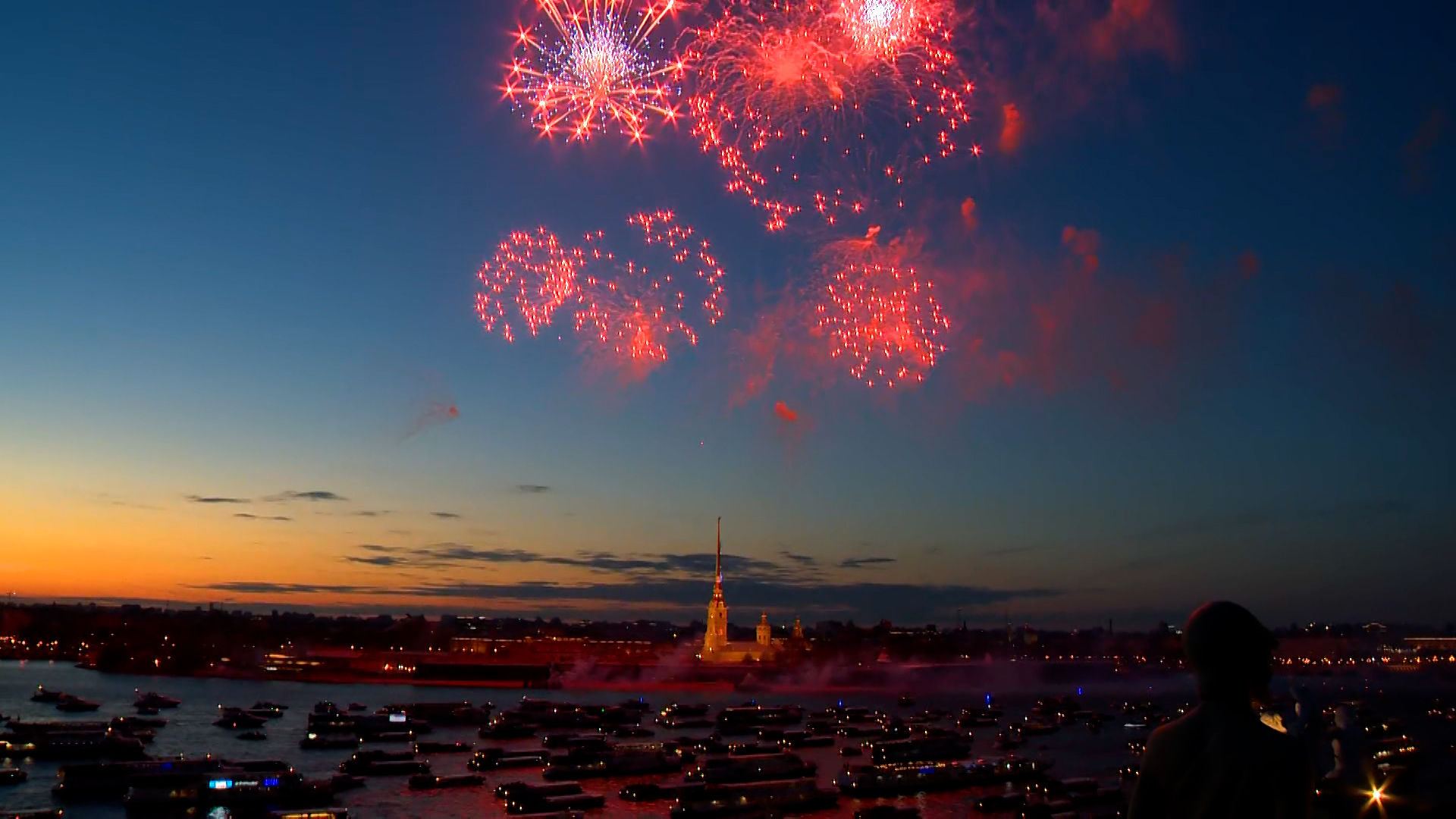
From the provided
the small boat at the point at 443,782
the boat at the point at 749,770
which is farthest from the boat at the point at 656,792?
the small boat at the point at 443,782

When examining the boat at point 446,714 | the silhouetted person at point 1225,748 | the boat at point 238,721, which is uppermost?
the silhouetted person at point 1225,748

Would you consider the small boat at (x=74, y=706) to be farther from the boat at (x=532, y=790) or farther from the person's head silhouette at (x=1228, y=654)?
the person's head silhouette at (x=1228, y=654)

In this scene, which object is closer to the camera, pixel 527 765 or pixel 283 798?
pixel 283 798

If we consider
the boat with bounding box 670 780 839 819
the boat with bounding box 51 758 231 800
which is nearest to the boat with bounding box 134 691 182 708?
the boat with bounding box 51 758 231 800

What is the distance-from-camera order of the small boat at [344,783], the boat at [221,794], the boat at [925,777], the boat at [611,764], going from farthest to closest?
the boat at [611,764], the boat at [925,777], the small boat at [344,783], the boat at [221,794]

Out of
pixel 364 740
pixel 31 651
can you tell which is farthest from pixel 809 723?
pixel 31 651

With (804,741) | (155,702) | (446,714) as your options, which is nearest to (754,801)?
(804,741)

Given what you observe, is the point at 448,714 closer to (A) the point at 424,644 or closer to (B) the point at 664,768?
(B) the point at 664,768
